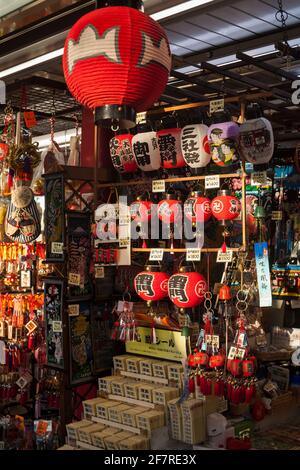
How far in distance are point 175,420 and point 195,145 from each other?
2289 millimetres

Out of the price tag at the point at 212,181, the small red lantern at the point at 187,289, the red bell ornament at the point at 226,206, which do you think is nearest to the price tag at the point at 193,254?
the small red lantern at the point at 187,289

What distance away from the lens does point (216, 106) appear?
14.7ft

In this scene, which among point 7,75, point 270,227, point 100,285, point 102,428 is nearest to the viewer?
point 102,428

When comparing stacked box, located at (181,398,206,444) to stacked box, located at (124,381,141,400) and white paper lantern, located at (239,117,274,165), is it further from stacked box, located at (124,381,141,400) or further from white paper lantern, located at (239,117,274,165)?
white paper lantern, located at (239,117,274,165)

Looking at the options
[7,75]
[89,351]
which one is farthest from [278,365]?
[7,75]

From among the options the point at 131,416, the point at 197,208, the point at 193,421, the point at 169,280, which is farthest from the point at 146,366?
the point at 197,208

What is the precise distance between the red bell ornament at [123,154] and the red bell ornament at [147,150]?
0.11m

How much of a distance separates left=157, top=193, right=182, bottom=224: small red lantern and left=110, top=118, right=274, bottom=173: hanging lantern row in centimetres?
31

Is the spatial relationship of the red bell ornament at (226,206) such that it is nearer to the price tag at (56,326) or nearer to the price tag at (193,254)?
the price tag at (193,254)

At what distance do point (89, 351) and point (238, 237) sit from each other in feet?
5.92

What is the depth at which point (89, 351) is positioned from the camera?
17.6ft

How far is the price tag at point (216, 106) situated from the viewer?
445 cm
